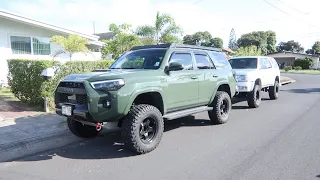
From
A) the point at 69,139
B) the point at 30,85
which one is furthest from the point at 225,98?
the point at 30,85

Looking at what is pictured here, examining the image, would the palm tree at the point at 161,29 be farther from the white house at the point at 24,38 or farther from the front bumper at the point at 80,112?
the front bumper at the point at 80,112

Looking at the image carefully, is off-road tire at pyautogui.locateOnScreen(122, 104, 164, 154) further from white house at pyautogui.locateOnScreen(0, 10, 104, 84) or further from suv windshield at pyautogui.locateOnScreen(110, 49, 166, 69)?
white house at pyautogui.locateOnScreen(0, 10, 104, 84)

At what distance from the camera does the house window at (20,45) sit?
42.0 feet

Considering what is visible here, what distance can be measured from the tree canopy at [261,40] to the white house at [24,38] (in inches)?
2808

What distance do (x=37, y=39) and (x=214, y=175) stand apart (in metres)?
12.9

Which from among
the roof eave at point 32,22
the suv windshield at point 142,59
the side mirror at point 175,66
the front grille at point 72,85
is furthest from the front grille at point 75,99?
the roof eave at point 32,22

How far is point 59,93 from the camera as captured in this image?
5.11 m

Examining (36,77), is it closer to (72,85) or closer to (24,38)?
(72,85)

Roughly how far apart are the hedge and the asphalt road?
9.33 ft

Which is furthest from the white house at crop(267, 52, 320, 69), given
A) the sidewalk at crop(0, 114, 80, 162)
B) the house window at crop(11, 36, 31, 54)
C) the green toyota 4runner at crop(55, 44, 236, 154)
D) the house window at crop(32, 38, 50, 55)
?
the sidewalk at crop(0, 114, 80, 162)

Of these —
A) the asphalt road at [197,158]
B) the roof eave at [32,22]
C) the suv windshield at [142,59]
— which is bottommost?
the asphalt road at [197,158]

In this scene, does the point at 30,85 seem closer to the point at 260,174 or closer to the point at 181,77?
the point at 181,77

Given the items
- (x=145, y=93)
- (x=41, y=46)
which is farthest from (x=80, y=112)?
(x=41, y=46)

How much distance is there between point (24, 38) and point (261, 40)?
249 feet
